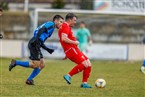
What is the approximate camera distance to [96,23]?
86.8ft

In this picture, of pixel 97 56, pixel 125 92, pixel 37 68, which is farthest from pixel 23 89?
pixel 97 56

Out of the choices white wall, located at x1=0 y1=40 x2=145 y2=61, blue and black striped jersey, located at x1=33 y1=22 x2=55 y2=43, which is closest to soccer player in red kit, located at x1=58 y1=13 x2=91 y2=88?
blue and black striped jersey, located at x1=33 y1=22 x2=55 y2=43

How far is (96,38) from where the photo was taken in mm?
26750

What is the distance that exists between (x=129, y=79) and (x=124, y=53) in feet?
32.2

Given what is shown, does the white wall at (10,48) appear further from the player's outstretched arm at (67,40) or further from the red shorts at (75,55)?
the player's outstretched arm at (67,40)

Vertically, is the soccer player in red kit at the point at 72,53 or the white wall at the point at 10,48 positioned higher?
the soccer player in red kit at the point at 72,53

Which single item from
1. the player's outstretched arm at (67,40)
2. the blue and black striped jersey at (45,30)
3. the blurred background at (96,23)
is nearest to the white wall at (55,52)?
the blurred background at (96,23)

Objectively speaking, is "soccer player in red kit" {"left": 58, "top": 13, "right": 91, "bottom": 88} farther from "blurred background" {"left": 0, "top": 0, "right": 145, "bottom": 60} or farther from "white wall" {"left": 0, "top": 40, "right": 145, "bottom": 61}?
"white wall" {"left": 0, "top": 40, "right": 145, "bottom": 61}

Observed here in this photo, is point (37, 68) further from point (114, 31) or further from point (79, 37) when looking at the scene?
point (114, 31)

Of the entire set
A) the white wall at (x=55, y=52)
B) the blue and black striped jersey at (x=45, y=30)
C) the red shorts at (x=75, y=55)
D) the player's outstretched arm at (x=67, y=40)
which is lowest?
the white wall at (x=55, y=52)

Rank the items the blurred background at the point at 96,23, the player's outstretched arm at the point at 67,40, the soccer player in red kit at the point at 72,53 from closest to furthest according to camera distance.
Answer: the player's outstretched arm at the point at 67,40
the soccer player in red kit at the point at 72,53
the blurred background at the point at 96,23

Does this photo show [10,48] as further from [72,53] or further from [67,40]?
[67,40]

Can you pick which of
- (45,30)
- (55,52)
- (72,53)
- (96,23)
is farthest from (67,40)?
(96,23)

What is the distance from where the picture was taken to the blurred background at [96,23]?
915 inches
